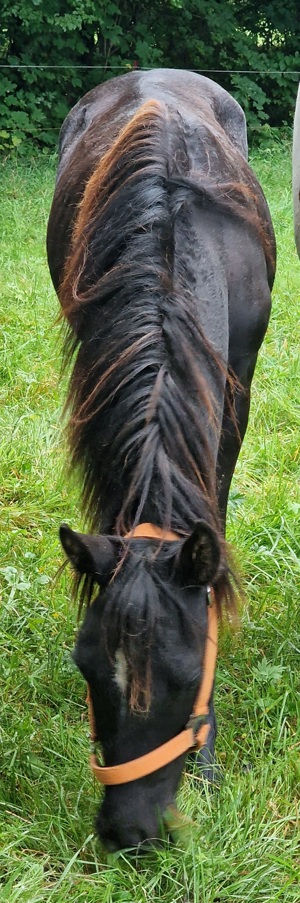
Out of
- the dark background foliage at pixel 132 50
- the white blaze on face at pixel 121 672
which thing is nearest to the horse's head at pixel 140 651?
the white blaze on face at pixel 121 672

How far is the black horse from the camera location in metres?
1.94

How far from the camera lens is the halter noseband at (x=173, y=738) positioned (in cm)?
196

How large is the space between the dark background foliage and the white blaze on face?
8.78 meters

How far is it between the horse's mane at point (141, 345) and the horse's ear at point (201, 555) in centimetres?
10

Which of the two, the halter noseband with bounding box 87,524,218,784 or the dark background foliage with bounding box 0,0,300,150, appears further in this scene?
the dark background foliage with bounding box 0,0,300,150

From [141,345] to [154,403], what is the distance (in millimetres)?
152

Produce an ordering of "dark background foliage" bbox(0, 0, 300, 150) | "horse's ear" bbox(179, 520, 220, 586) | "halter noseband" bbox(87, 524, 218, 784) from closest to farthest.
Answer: "horse's ear" bbox(179, 520, 220, 586) < "halter noseband" bbox(87, 524, 218, 784) < "dark background foliage" bbox(0, 0, 300, 150)

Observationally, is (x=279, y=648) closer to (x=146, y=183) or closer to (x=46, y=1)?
(x=146, y=183)

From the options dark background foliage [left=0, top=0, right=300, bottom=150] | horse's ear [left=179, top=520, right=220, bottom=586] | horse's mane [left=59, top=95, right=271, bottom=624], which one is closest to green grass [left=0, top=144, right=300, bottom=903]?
horse's mane [left=59, top=95, right=271, bottom=624]

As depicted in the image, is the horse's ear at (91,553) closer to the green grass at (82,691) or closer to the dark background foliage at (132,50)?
the green grass at (82,691)

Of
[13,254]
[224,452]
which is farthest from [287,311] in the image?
[224,452]

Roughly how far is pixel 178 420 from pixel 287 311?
373cm

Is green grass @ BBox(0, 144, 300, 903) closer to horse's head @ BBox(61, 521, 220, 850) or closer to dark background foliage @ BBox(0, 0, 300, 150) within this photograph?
horse's head @ BBox(61, 521, 220, 850)

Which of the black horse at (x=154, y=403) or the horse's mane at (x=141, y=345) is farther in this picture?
the horse's mane at (x=141, y=345)
